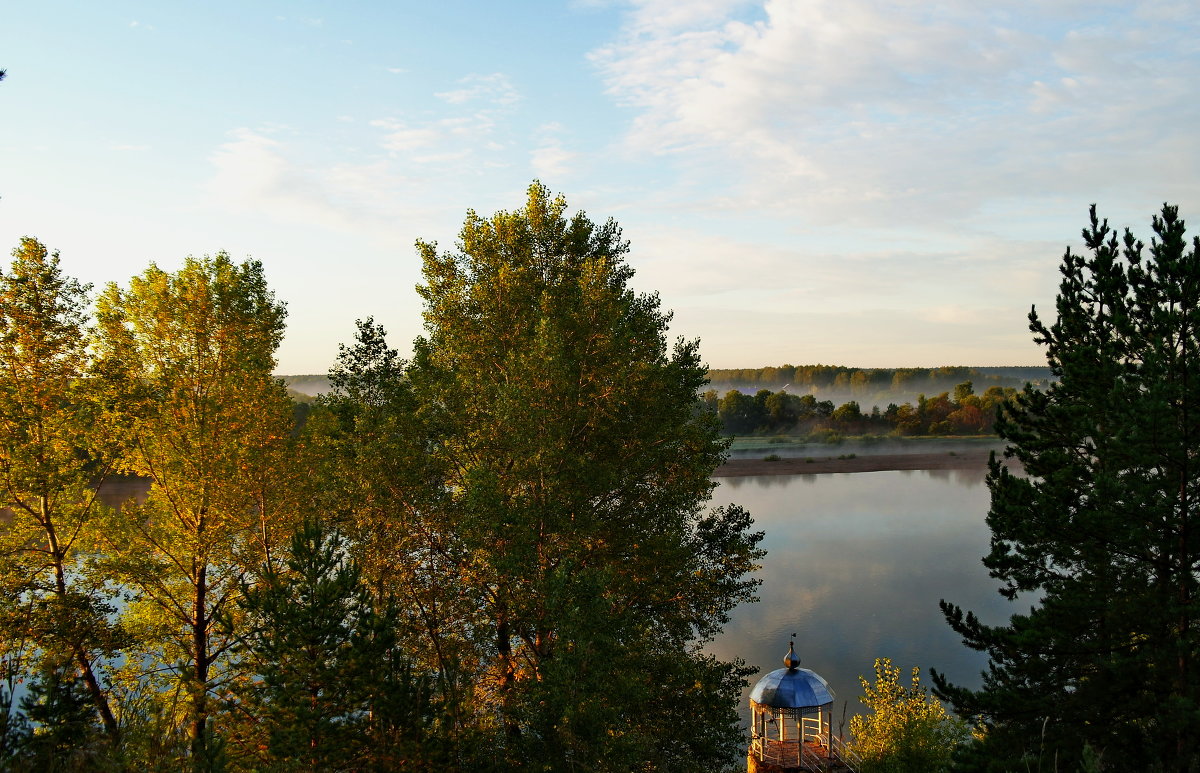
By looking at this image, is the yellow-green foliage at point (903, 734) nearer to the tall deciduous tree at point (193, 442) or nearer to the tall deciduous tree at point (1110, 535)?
the tall deciduous tree at point (1110, 535)

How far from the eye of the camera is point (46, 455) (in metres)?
14.4

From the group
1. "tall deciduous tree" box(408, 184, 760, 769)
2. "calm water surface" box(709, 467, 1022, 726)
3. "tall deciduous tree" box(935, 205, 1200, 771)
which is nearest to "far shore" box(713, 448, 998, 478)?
"calm water surface" box(709, 467, 1022, 726)

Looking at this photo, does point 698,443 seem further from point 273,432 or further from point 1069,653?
point 273,432

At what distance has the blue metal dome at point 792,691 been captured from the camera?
2420 centimetres

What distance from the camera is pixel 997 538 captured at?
47.1ft

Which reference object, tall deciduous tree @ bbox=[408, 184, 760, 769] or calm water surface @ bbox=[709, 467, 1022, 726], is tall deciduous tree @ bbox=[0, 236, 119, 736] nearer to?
tall deciduous tree @ bbox=[408, 184, 760, 769]

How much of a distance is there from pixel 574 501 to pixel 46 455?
36.9ft

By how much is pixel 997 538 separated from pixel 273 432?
17.2m

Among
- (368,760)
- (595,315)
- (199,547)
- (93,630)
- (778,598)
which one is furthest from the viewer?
(778,598)

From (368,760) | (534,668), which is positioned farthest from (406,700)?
(534,668)

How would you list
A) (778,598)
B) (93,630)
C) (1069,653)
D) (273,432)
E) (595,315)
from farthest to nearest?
1. (778,598)
2. (273,432)
3. (595,315)
4. (93,630)
5. (1069,653)

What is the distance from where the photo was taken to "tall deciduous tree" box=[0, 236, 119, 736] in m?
13.5

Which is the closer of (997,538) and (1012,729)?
(1012,729)

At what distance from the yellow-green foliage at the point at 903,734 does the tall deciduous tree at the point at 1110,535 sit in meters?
10.1
